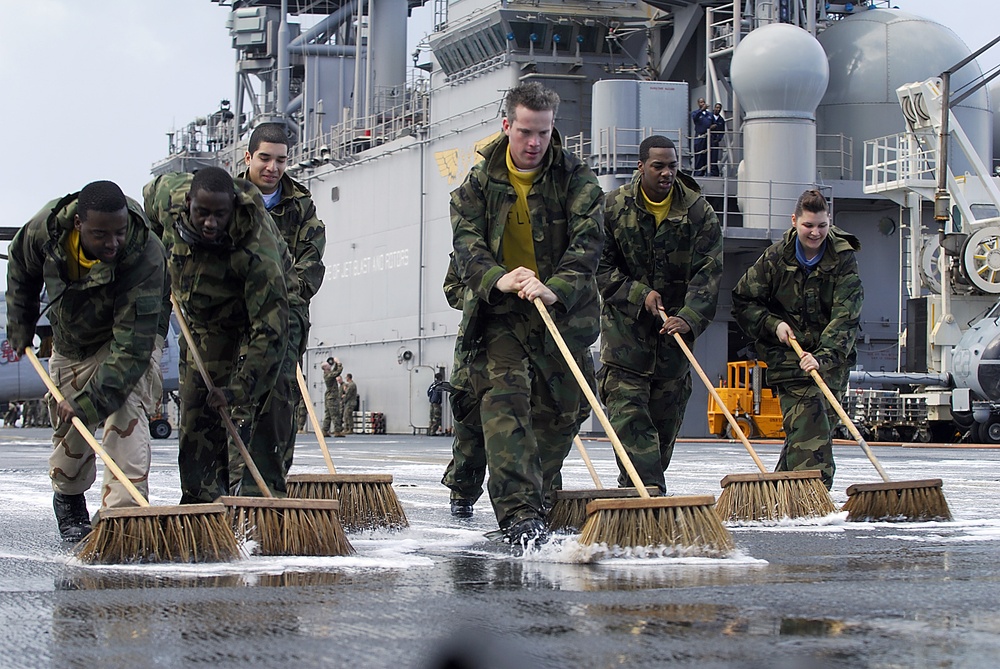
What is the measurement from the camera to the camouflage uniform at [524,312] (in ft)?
21.5

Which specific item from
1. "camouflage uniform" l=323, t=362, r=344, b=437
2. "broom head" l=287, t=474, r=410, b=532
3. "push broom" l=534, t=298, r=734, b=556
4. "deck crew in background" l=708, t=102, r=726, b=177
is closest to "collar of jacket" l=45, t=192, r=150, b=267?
"broom head" l=287, t=474, r=410, b=532

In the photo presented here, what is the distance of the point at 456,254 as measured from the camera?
22.4 feet

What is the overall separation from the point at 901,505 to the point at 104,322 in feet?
13.5

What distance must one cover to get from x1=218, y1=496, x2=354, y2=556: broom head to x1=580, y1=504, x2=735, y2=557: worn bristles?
41.1 inches

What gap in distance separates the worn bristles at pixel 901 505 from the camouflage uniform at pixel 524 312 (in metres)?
1.87

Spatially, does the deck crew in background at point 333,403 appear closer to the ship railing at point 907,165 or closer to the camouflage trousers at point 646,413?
the ship railing at point 907,165

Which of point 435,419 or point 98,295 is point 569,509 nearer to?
point 98,295

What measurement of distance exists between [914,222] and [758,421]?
17.7 ft

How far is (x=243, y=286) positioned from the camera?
6.65 meters

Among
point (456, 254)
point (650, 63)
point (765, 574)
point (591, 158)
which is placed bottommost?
point (765, 574)

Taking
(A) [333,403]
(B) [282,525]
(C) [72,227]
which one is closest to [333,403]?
(A) [333,403]

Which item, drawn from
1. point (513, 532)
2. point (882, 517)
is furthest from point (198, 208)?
point (882, 517)

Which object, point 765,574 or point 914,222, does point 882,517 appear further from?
point 914,222

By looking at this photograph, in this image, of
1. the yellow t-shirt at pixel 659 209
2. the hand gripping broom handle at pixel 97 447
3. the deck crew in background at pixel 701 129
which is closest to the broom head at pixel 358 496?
the hand gripping broom handle at pixel 97 447
